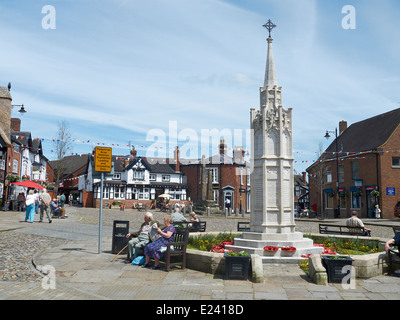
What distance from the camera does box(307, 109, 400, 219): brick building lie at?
35.5 meters

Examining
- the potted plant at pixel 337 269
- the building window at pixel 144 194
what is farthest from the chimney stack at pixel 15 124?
the potted plant at pixel 337 269

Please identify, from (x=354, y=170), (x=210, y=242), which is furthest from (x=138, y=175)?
(x=210, y=242)

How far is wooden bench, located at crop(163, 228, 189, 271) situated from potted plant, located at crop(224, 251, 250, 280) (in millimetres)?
1477

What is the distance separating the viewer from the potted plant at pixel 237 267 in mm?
8031

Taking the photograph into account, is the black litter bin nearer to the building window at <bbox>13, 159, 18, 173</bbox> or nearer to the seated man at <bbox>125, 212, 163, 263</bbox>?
the seated man at <bbox>125, 212, 163, 263</bbox>

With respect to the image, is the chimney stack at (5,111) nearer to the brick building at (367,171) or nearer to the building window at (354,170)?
the brick building at (367,171)

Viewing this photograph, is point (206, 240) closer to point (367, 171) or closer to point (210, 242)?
point (210, 242)

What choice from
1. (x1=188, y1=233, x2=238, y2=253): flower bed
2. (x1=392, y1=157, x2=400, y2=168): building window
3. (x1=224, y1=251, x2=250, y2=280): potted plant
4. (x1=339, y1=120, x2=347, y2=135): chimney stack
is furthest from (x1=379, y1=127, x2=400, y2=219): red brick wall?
(x1=224, y1=251, x2=250, y2=280): potted plant

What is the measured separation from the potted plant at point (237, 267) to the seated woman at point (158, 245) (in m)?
1.80

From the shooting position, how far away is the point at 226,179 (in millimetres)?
55688

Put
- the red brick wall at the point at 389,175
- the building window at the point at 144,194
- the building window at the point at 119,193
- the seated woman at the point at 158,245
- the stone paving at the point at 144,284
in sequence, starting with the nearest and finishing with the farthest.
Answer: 1. the stone paving at the point at 144,284
2. the seated woman at the point at 158,245
3. the red brick wall at the point at 389,175
4. the building window at the point at 119,193
5. the building window at the point at 144,194

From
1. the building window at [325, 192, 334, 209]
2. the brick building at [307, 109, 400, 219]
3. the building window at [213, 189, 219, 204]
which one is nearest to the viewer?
the brick building at [307, 109, 400, 219]
